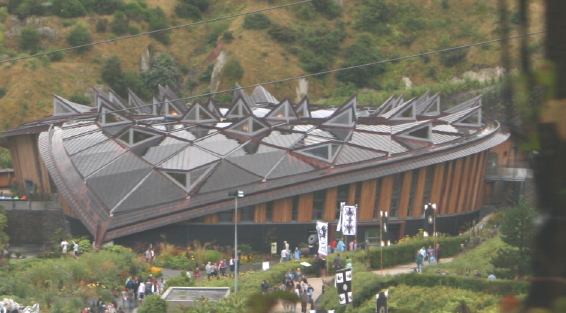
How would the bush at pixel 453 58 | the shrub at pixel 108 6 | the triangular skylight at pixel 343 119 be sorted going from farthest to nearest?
the shrub at pixel 108 6 → the bush at pixel 453 58 → the triangular skylight at pixel 343 119

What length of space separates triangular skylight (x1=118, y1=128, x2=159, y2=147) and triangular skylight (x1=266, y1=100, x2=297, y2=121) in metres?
8.43

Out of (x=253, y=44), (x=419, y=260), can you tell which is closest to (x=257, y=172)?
(x=419, y=260)

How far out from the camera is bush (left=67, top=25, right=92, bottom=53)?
8444 centimetres

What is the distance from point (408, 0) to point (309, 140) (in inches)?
1890

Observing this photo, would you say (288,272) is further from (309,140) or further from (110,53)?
(110,53)

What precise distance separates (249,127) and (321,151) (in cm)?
376

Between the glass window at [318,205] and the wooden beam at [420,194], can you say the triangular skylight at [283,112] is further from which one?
the glass window at [318,205]

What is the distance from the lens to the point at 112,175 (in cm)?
4384

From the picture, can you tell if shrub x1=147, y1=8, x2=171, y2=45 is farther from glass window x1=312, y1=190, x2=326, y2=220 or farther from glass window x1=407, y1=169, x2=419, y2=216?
glass window x1=312, y1=190, x2=326, y2=220

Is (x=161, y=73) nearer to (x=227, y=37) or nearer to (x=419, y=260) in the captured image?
(x=227, y=37)

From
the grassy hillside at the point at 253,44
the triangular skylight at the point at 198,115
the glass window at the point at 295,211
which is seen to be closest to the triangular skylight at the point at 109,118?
the triangular skylight at the point at 198,115

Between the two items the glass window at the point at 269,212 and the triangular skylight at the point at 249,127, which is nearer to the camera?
the glass window at the point at 269,212

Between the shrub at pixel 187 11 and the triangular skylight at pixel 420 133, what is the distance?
47.1 meters

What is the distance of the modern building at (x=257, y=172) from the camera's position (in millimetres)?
42438
